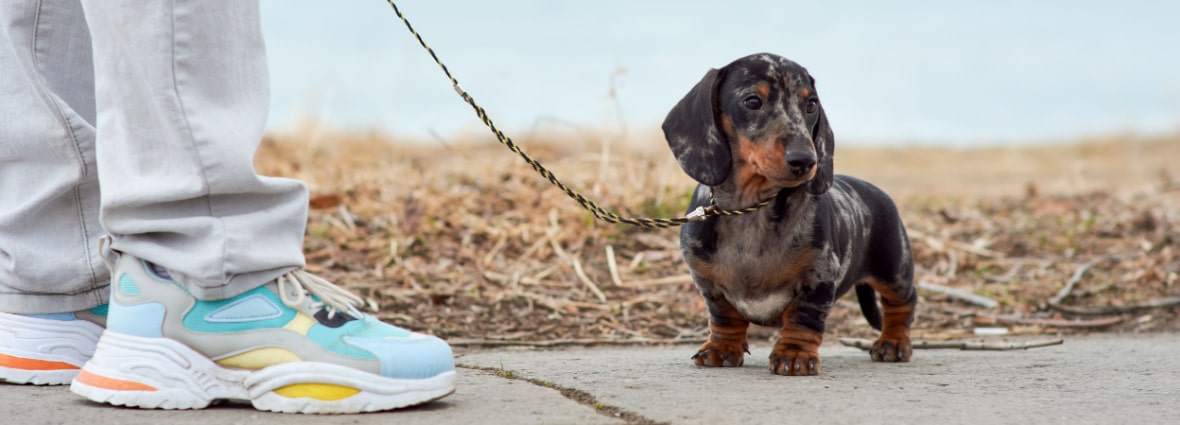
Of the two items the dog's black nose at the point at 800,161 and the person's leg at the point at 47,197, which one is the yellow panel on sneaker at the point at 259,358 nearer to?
the person's leg at the point at 47,197

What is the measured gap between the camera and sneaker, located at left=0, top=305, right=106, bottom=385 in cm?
246

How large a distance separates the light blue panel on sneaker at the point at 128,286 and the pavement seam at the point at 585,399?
2.79ft

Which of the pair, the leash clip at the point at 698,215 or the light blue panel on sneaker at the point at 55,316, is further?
the leash clip at the point at 698,215

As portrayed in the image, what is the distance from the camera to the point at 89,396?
212cm

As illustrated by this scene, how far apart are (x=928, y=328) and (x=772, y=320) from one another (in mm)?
1440

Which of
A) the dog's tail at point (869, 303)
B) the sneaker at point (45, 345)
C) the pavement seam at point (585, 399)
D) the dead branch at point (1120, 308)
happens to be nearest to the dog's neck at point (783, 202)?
the dog's tail at point (869, 303)

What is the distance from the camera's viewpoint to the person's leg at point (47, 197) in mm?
2365

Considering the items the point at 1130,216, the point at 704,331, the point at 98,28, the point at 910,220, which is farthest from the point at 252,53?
the point at 1130,216

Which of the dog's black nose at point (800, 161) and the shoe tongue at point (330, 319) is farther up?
the dog's black nose at point (800, 161)

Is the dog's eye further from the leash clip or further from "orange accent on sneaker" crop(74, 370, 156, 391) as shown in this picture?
"orange accent on sneaker" crop(74, 370, 156, 391)

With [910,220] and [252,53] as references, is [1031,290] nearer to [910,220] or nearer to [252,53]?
[910,220]

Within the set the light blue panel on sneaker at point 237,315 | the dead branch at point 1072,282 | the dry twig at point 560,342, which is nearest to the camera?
the light blue panel on sneaker at point 237,315

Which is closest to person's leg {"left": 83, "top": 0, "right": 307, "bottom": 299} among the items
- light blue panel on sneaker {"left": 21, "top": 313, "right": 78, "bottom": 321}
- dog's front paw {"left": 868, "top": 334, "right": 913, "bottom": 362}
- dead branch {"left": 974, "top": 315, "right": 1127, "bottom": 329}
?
light blue panel on sneaker {"left": 21, "top": 313, "right": 78, "bottom": 321}

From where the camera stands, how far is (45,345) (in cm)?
249
